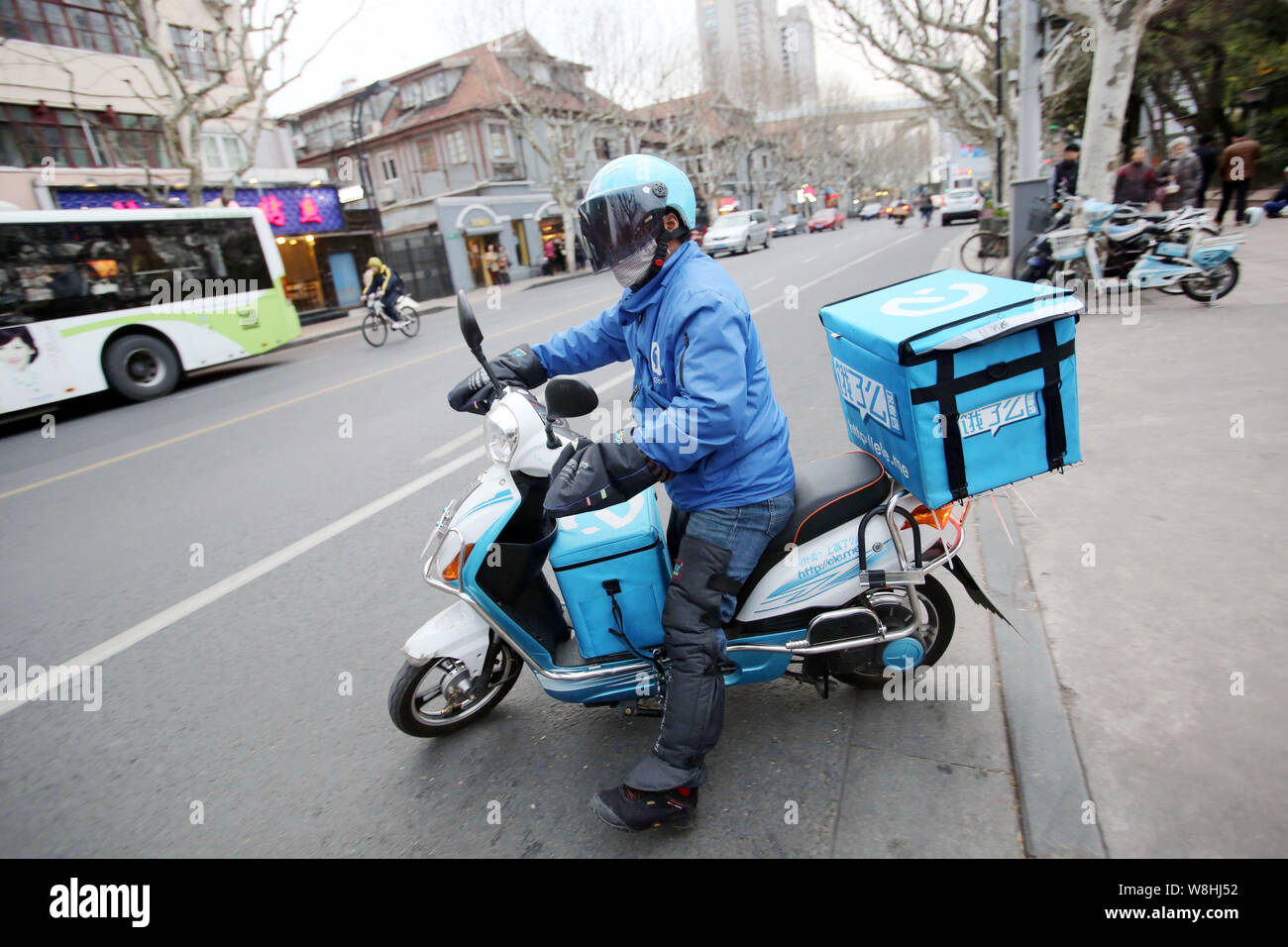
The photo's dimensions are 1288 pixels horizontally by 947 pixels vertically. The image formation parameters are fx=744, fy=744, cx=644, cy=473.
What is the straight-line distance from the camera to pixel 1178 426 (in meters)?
4.74

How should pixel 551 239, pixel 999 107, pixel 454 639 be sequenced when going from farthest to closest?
1. pixel 551 239
2. pixel 999 107
3. pixel 454 639

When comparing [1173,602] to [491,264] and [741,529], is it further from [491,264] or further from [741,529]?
[491,264]

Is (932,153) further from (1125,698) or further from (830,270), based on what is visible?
(1125,698)

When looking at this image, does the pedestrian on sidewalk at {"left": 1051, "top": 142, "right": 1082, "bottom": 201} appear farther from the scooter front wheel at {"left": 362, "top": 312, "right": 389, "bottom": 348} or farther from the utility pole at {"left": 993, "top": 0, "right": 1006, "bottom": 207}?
the scooter front wheel at {"left": 362, "top": 312, "right": 389, "bottom": 348}

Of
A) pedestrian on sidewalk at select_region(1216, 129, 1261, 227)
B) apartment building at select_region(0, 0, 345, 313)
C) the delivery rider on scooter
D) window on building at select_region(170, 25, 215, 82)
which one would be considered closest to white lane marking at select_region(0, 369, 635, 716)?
the delivery rider on scooter

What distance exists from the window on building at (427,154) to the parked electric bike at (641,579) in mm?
39900

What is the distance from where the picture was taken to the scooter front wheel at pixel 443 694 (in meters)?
2.68

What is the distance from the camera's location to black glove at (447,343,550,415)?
8.48 feet

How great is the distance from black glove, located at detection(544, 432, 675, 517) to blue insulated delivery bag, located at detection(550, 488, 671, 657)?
41cm

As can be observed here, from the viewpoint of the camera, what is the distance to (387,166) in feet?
132

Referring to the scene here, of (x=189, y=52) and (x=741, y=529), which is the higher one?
(x=189, y=52)

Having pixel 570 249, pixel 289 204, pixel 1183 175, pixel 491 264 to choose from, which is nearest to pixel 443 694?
pixel 1183 175

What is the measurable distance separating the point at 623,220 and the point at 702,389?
593 millimetres
